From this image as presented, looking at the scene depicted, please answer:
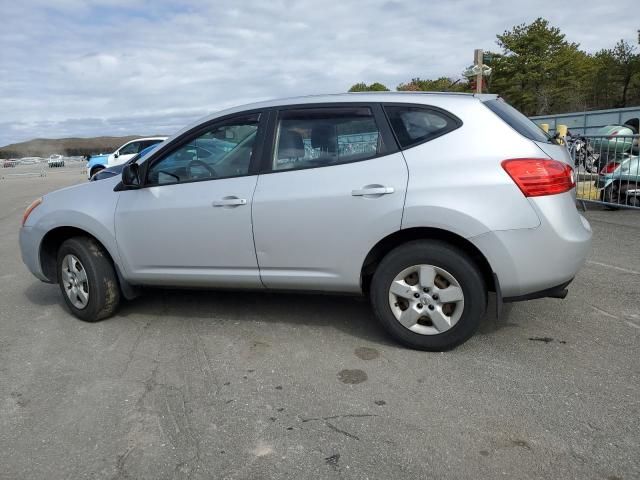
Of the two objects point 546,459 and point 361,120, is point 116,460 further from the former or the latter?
point 361,120

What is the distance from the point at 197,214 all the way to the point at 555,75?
4903 centimetres

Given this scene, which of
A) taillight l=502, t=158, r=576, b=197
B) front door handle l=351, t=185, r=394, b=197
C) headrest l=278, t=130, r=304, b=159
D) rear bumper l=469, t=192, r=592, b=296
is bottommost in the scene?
rear bumper l=469, t=192, r=592, b=296

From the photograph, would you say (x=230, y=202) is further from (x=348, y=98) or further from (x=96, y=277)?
(x=96, y=277)

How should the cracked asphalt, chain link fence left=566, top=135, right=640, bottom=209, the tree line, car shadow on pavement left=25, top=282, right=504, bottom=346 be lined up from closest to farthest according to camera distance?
1. the cracked asphalt
2. car shadow on pavement left=25, top=282, right=504, bottom=346
3. chain link fence left=566, top=135, right=640, bottom=209
4. the tree line

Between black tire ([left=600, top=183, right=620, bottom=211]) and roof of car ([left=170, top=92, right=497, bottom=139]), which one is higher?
roof of car ([left=170, top=92, right=497, bottom=139])

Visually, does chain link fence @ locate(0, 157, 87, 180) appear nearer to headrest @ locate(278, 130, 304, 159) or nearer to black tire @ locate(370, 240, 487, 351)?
headrest @ locate(278, 130, 304, 159)

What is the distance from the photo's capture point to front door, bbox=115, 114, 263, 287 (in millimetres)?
3918

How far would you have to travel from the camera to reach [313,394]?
317 centimetres

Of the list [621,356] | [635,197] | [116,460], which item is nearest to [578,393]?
Answer: [621,356]

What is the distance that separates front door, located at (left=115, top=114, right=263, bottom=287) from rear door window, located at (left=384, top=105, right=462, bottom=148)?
106cm

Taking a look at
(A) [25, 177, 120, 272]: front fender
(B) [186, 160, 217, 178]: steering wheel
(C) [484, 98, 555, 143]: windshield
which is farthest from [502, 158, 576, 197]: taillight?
(A) [25, 177, 120, 272]: front fender

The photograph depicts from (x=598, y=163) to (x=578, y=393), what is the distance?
26.6 ft

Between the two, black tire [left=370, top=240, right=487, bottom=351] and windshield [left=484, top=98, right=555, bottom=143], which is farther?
windshield [left=484, top=98, right=555, bottom=143]

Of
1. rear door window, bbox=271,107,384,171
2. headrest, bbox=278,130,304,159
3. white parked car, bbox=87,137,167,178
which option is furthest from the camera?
white parked car, bbox=87,137,167,178
